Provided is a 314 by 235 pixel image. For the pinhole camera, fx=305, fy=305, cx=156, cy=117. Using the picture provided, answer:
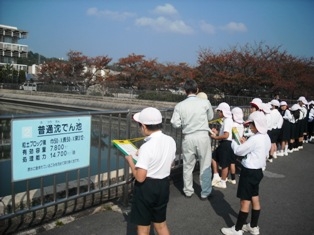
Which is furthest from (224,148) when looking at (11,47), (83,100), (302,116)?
(11,47)

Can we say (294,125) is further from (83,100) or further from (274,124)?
(83,100)

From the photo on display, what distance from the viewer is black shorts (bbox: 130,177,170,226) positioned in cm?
279

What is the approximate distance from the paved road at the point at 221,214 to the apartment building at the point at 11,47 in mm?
74172

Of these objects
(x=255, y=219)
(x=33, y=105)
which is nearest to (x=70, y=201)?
(x=255, y=219)

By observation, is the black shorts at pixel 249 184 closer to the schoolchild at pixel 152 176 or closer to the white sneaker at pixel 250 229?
the white sneaker at pixel 250 229

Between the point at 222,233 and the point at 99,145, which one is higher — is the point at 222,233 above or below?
below

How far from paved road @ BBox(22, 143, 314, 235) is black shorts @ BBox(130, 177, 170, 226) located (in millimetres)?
986

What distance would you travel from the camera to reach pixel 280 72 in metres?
20.8

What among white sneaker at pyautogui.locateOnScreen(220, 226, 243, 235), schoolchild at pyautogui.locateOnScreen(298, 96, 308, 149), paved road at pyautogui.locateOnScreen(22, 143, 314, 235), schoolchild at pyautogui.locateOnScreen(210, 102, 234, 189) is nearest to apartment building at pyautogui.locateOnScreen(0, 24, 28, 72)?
schoolchild at pyautogui.locateOnScreen(298, 96, 308, 149)

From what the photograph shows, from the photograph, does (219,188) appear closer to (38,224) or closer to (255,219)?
(255,219)

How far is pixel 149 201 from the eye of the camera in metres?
2.79

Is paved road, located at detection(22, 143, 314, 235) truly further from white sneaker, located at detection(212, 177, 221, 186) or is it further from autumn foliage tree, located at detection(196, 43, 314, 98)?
autumn foliage tree, located at detection(196, 43, 314, 98)

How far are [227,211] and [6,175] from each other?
588cm

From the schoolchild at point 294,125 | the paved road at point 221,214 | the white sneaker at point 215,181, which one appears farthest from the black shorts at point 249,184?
the schoolchild at point 294,125
